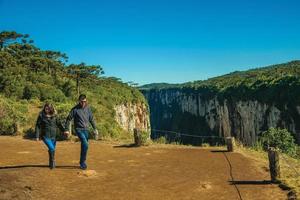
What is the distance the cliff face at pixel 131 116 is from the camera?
65.6 m

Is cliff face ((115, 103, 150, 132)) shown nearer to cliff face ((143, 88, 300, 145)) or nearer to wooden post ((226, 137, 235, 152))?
cliff face ((143, 88, 300, 145))

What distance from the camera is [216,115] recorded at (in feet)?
389

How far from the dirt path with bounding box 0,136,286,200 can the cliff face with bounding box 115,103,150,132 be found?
46.8 metres

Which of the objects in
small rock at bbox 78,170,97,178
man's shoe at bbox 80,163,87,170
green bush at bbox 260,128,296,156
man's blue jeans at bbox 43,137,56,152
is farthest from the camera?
green bush at bbox 260,128,296,156

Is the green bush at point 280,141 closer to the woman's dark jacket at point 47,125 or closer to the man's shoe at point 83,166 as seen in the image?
the man's shoe at point 83,166

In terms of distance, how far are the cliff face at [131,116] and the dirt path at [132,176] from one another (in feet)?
154

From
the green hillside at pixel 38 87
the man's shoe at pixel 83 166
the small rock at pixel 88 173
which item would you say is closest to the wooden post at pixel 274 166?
the small rock at pixel 88 173

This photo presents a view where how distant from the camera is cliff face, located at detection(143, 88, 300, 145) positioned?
83.8 m

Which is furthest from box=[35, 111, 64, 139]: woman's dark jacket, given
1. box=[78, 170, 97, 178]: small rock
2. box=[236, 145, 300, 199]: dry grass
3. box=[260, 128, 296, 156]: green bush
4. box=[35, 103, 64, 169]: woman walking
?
box=[260, 128, 296, 156]: green bush

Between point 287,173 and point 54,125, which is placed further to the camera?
point 54,125

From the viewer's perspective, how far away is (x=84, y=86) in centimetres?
6391

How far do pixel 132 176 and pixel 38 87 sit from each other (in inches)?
1408

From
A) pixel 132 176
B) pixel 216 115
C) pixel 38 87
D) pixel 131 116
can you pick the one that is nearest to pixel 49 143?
pixel 132 176

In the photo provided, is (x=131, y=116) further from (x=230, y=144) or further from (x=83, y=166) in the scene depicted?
(x=83, y=166)
